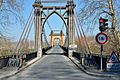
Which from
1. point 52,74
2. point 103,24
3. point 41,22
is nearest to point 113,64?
point 103,24

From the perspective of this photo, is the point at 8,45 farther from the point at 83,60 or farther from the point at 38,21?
the point at 38,21

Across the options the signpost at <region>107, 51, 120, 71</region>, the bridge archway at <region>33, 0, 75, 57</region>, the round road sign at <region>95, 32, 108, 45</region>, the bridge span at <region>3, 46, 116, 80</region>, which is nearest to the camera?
the bridge span at <region>3, 46, 116, 80</region>

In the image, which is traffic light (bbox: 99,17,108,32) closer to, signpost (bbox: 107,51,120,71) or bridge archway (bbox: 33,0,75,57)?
signpost (bbox: 107,51,120,71)

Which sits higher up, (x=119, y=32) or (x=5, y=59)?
(x=119, y=32)

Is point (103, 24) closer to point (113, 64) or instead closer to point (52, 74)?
point (113, 64)

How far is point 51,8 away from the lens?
5056cm

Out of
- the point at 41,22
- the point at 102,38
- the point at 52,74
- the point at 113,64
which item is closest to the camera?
the point at 52,74

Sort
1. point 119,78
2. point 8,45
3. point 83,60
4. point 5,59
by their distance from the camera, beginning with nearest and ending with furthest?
point 119,78 → point 5,59 → point 83,60 → point 8,45

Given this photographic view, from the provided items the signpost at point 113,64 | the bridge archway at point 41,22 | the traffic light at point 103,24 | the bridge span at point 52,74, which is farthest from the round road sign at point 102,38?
the bridge archway at point 41,22

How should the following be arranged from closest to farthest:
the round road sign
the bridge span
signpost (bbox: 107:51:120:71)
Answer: the bridge span
signpost (bbox: 107:51:120:71)
the round road sign

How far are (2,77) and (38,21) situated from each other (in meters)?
32.3

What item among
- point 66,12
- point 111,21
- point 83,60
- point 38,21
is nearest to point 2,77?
point 83,60

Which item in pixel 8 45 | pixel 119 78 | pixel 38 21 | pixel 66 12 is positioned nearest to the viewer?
pixel 119 78

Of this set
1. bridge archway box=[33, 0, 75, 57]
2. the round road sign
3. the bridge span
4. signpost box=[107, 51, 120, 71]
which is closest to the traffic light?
the round road sign
